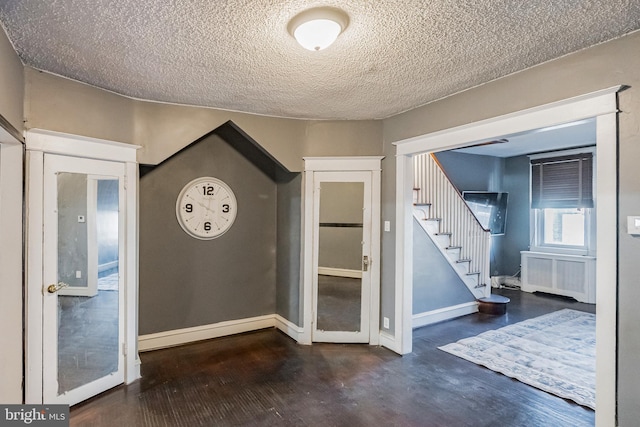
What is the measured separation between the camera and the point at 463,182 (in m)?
Answer: 6.77

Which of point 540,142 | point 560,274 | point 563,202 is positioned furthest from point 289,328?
point 563,202

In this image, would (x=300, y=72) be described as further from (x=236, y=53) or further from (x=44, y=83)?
(x=44, y=83)

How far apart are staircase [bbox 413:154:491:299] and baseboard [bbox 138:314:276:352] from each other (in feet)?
8.06

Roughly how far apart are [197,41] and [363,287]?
2.89 metres

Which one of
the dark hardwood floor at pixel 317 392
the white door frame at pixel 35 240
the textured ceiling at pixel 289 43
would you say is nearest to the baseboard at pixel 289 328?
the dark hardwood floor at pixel 317 392

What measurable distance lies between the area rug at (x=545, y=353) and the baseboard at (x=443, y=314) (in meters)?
0.63

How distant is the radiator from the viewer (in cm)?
581

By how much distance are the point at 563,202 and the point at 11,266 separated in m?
7.76

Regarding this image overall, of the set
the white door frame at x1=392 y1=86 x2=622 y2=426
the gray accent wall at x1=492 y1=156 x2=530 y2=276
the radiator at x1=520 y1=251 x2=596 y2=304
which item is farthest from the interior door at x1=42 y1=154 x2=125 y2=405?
the gray accent wall at x1=492 y1=156 x2=530 y2=276

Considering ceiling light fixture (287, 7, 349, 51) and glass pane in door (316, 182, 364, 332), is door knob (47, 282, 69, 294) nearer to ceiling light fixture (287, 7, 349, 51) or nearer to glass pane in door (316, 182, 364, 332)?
glass pane in door (316, 182, 364, 332)

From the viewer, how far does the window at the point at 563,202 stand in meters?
6.05

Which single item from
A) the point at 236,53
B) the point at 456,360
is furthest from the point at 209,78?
the point at 456,360

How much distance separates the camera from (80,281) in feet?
8.86

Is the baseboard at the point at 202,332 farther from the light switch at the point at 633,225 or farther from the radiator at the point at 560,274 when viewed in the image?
the radiator at the point at 560,274
